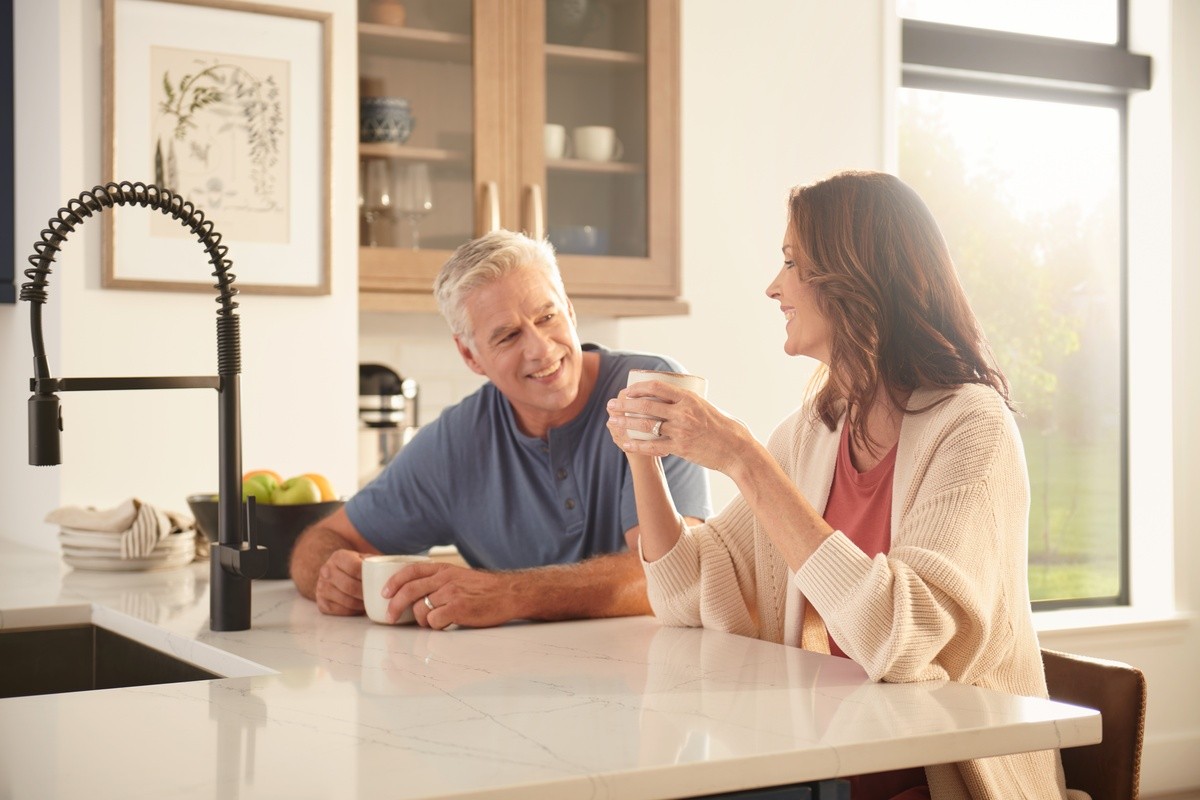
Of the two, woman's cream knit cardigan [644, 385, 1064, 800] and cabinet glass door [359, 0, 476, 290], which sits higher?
cabinet glass door [359, 0, 476, 290]

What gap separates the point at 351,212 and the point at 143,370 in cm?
57

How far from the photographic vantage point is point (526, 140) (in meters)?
3.41

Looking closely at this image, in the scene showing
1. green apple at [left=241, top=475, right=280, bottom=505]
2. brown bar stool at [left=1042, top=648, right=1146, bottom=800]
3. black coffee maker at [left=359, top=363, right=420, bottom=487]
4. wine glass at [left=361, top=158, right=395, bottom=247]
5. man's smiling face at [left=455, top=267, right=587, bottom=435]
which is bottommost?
brown bar stool at [left=1042, top=648, right=1146, bottom=800]

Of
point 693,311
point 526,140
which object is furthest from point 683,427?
point 693,311

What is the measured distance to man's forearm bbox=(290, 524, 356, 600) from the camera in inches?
83.7

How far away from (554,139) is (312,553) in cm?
160

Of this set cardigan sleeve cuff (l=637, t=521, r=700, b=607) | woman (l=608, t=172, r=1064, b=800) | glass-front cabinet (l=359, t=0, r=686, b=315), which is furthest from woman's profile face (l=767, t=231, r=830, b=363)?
glass-front cabinet (l=359, t=0, r=686, b=315)

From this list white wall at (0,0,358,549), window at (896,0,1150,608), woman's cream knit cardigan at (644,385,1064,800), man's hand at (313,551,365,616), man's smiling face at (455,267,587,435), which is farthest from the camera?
window at (896,0,1150,608)

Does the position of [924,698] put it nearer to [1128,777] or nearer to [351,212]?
[1128,777]

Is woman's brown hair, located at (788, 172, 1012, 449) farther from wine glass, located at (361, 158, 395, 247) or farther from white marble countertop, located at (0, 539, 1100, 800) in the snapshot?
wine glass, located at (361, 158, 395, 247)

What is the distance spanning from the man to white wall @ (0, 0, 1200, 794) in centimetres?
65

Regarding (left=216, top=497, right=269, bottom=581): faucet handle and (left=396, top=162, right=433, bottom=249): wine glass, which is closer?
(left=216, top=497, right=269, bottom=581): faucet handle

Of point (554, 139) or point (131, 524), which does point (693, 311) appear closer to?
point (554, 139)

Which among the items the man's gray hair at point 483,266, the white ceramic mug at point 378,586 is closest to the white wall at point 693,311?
the man's gray hair at point 483,266
